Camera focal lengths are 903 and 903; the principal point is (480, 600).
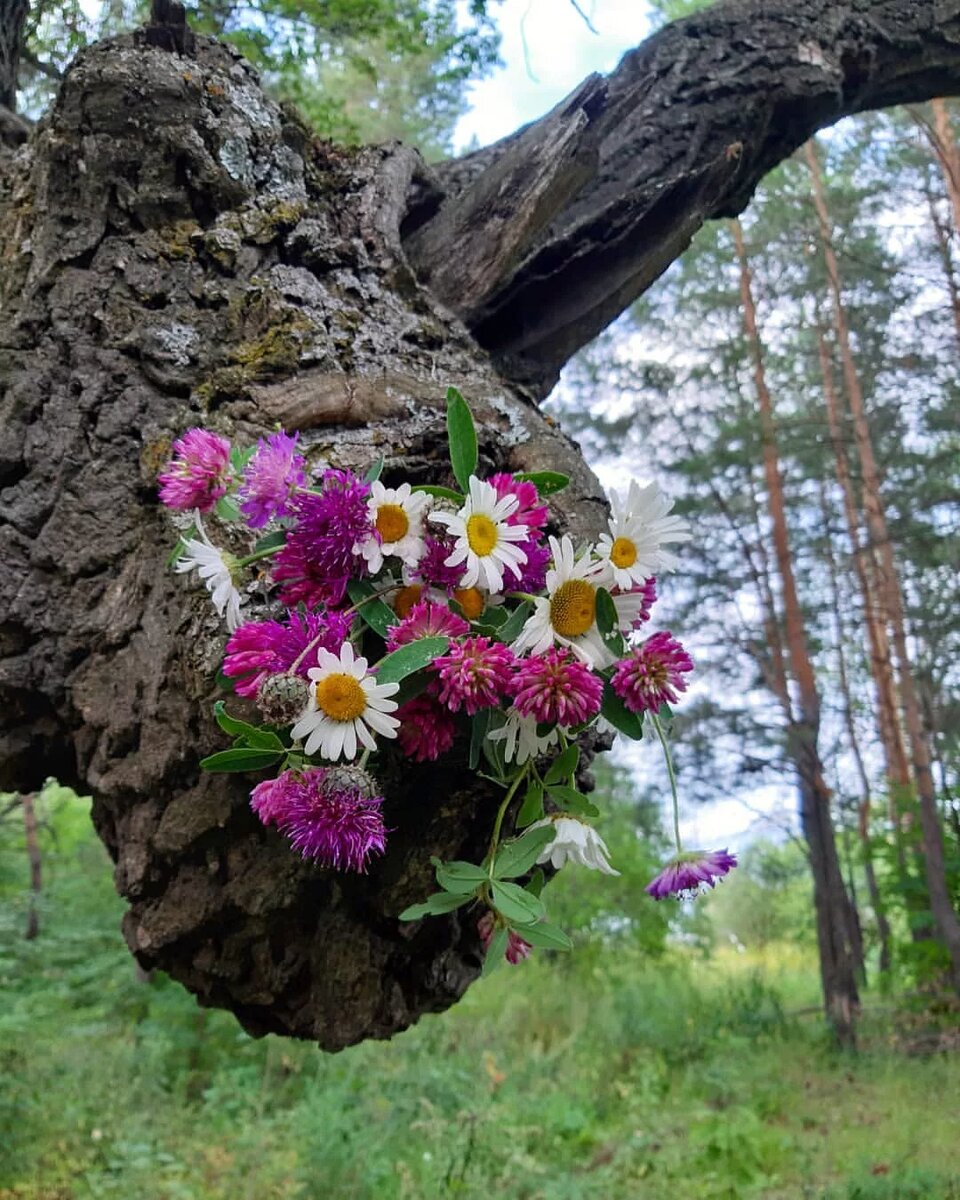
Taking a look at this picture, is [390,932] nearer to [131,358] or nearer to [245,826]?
[245,826]

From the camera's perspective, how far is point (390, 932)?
1125mm

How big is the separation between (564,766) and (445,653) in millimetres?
211

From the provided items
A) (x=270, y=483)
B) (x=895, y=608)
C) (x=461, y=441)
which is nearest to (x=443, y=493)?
(x=461, y=441)

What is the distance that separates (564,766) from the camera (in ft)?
3.10

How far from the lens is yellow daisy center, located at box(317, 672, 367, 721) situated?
810mm

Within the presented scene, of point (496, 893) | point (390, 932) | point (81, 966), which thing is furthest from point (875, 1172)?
point (81, 966)

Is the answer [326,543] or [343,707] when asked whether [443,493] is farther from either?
[343,707]

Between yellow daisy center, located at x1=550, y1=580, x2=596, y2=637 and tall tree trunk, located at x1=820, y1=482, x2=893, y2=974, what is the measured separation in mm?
7024

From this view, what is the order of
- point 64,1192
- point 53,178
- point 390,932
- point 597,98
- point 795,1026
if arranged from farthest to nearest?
1. point 795,1026
2. point 64,1192
3. point 597,98
4. point 53,178
5. point 390,932

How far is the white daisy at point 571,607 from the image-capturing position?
0.88 metres

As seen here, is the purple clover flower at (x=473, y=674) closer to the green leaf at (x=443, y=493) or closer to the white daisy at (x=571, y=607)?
the white daisy at (x=571, y=607)

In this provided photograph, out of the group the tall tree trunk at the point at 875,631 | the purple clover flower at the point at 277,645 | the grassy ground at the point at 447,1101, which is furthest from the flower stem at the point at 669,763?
the tall tree trunk at the point at 875,631

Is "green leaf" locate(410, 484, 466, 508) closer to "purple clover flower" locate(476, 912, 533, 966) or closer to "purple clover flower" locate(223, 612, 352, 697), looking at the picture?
"purple clover flower" locate(223, 612, 352, 697)

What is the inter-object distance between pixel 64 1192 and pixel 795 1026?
502 centimetres
